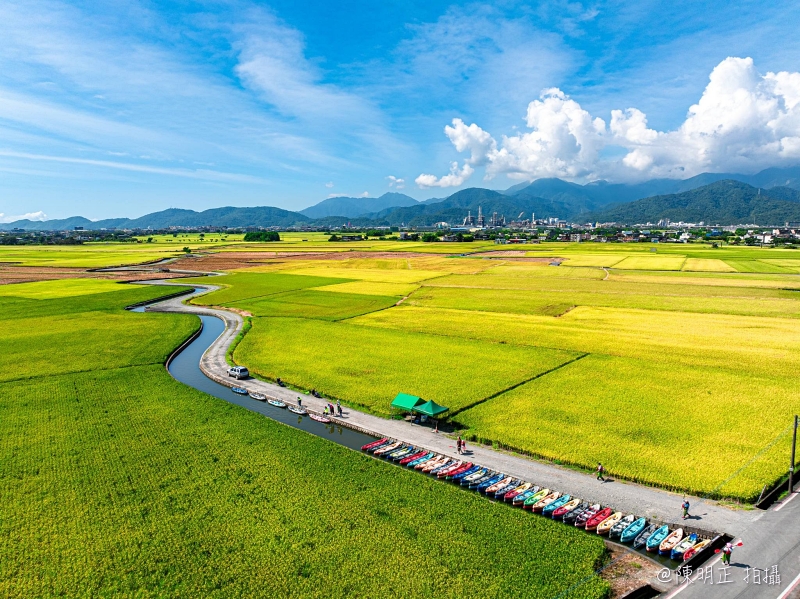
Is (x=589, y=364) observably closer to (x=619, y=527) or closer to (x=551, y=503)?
(x=551, y=503)

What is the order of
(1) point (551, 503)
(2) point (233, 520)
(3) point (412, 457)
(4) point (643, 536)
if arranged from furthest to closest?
(3) point (412, 457)
(1) point (551, 503)
(2) point (233, 520)
(4) point (643, 536)

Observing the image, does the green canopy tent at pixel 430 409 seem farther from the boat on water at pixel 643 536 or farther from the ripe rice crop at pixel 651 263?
the ripe rice crop at pixel 651 263

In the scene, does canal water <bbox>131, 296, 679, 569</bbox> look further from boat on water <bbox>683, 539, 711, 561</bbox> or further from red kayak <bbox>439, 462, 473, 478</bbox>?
red kayak <bbox>439, 462, 473, 478</bbox>

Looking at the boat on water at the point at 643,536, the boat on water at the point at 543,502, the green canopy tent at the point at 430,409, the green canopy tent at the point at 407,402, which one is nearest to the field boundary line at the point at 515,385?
the green canopy tent at the point at 430,409

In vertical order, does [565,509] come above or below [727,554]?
below

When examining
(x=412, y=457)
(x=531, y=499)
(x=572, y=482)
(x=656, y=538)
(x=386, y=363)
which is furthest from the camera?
(x=386, y=363)

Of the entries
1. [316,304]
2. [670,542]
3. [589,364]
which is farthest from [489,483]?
[316,304]
